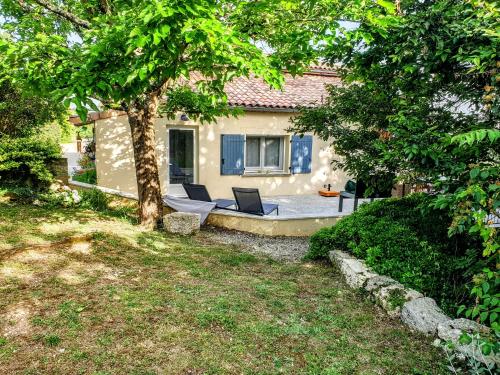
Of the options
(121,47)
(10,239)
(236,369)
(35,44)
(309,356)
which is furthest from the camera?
Answer: (10,239)

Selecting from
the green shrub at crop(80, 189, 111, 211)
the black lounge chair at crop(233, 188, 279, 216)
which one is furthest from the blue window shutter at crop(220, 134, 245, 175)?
the green shrub at crop(80, 189, 111, 211)

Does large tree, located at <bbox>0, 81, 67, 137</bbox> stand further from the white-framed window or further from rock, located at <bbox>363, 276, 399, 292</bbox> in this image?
rock, located at <bbox>363, 276, 399, 292</bbox>

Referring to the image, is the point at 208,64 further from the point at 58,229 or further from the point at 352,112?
the point at 58,229

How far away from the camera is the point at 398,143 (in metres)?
3.78

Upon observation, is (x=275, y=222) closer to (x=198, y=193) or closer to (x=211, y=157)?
(x=198, y=193)

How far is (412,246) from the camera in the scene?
4.66m

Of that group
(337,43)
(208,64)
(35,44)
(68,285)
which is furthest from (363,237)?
(35,44)

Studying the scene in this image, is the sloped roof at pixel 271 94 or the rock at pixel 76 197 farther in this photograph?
the sloped roof at pixel 271 94

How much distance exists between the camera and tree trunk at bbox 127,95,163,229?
729 centimetres

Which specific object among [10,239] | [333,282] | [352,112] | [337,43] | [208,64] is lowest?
[333,282]

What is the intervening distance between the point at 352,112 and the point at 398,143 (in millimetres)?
1582

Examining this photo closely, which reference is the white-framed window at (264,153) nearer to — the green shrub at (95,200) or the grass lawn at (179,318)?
the green shrub at (95,200)

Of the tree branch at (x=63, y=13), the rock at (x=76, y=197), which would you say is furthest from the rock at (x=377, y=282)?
the rock at (x=76, y=197)

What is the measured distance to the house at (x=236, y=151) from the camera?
424 inches
